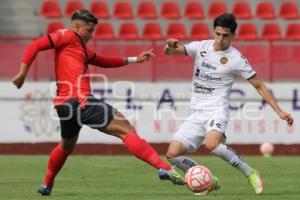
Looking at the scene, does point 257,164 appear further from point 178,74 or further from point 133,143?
point 133,143

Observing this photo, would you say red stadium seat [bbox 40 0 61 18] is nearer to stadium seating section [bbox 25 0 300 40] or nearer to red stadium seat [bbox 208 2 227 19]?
stadium seating section [bbox 25 0 300 40]

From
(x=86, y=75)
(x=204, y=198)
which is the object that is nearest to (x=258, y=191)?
(x=204, y=198)

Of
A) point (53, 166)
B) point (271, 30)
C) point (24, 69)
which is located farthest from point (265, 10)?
point (24, 69)

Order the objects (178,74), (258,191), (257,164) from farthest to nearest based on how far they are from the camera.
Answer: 1. (178,74)
2. (257,164)
3. (258,191)

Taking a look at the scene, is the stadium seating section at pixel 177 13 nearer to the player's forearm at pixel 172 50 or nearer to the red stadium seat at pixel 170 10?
the red stadium seat at pixel 170 10

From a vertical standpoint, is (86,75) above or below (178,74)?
above

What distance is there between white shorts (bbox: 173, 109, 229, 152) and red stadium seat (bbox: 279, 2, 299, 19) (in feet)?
43.7

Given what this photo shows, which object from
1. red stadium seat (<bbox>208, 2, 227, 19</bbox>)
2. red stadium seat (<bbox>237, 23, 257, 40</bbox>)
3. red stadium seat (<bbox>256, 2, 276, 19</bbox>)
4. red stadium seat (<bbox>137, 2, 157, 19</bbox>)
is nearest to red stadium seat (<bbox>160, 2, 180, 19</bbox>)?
red stadium seat (<bbox>137, 2, 157, 19</bbox>)

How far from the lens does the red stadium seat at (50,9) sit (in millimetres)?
23875

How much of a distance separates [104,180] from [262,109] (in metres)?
7.58

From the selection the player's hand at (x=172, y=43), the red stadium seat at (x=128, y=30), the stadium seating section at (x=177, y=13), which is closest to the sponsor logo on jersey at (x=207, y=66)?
the player's hand at (x=172, y=43)

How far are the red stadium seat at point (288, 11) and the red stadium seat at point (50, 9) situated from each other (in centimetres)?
574

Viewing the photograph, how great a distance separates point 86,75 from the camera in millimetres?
10219

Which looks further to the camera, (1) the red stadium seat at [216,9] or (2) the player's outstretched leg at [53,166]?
(1) the red stadium seat at [216,9]
